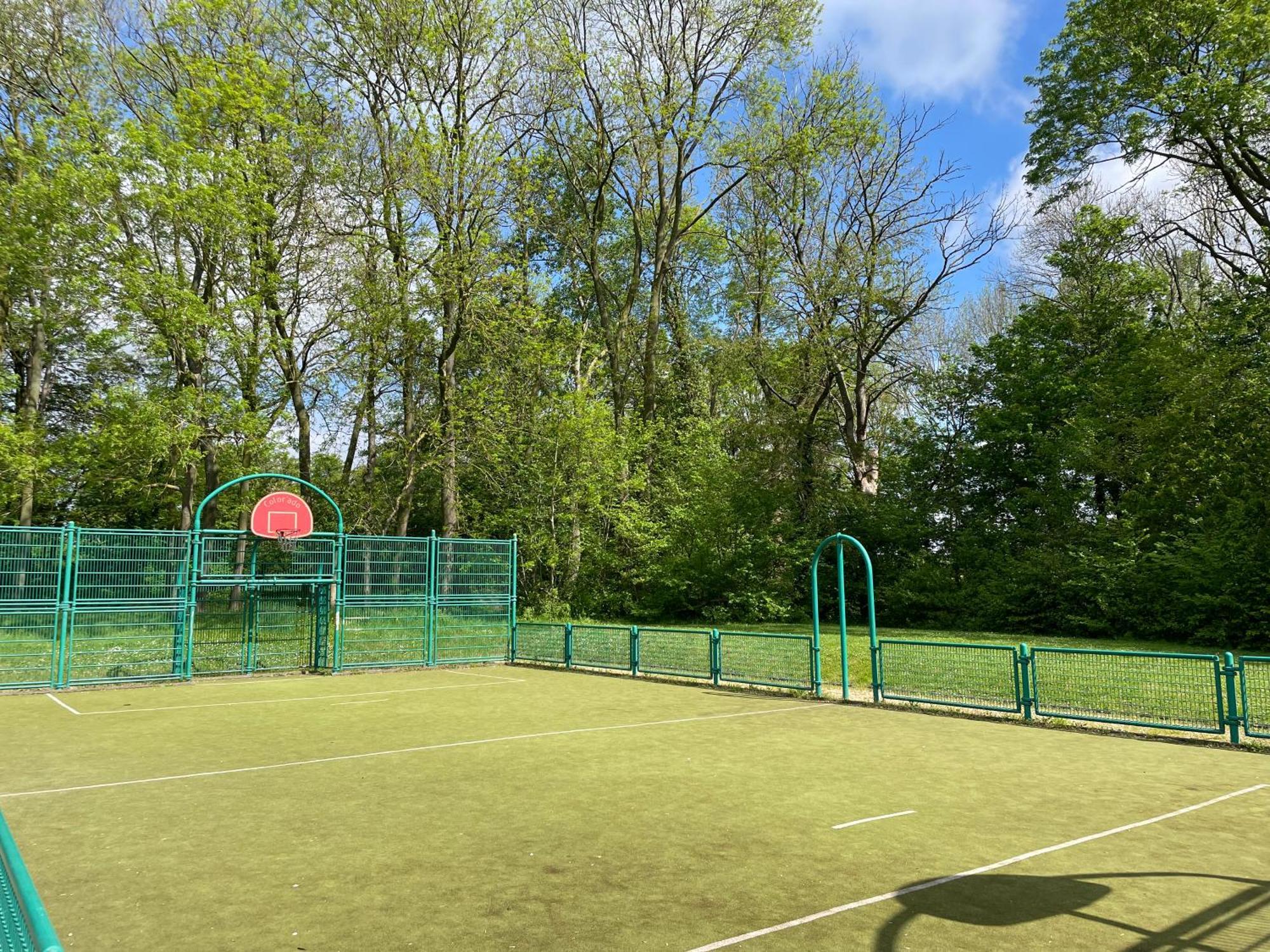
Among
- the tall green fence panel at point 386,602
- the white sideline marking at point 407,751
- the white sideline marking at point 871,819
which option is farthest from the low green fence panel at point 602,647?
the white sideline marking at point 871,819

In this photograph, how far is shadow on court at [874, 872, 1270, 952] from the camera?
4387 mm

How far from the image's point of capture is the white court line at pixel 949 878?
447 centimetres

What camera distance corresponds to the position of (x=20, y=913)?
2.60m

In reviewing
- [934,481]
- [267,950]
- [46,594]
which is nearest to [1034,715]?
[267,950]

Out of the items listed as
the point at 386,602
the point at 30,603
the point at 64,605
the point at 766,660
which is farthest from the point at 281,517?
the point at 766,660

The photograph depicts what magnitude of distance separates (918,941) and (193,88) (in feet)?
89.6

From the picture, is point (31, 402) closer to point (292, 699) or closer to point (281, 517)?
point (281, 517)

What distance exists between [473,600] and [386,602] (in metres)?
2.08

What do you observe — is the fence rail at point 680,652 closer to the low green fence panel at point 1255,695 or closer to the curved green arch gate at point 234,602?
the curved green arch gate at point 234,602

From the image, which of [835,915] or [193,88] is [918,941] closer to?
[835,915]

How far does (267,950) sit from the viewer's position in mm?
4328

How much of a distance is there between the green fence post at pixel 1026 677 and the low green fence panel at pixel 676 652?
18.4 ft

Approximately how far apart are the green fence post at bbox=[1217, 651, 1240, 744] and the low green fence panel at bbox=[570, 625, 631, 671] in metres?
10.3

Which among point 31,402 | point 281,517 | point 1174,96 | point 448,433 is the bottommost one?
point 281,517
